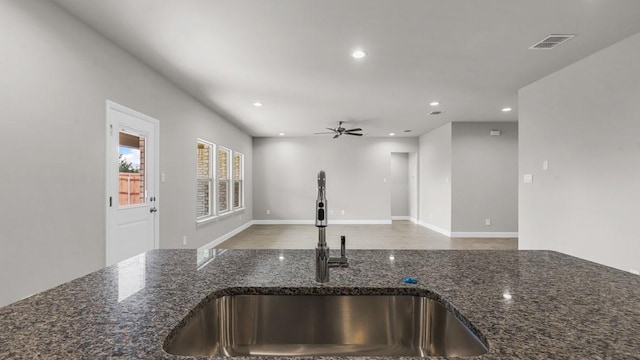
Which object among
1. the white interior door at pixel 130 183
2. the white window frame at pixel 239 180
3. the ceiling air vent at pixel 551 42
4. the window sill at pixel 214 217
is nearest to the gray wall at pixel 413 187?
the white window frame at pixel 239 180

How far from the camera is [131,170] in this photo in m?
3.55

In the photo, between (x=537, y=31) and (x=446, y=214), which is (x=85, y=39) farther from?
(x=446, y=214)

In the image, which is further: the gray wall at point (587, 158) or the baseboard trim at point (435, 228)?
the baseboard trim at point (435, 228)

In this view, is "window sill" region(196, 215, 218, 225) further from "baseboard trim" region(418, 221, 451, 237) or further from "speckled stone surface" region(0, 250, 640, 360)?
"baseboard trim" region(418, 221, 451, 237)

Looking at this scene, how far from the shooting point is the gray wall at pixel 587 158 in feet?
10.1

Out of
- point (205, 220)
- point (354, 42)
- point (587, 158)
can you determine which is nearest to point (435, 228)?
point (587, 158)

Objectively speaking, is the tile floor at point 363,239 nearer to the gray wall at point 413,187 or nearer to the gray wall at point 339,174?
the gray wall at point 339,174

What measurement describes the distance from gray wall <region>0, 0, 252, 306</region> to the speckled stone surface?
60.6 inches

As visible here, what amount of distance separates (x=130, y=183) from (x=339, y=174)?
6.25m

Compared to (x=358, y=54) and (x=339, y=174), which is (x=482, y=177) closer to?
(x=339, y=174)

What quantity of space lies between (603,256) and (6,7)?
216 inches

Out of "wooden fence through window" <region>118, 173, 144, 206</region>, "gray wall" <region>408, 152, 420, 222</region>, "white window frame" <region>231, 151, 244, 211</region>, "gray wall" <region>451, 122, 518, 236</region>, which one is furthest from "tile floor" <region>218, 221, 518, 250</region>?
"wooden fence through window" <region>118, 173, 144, 206</region>

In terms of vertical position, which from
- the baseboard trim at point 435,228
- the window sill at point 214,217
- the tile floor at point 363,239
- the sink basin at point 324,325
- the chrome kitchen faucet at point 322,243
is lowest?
the tile floor at point 363,239

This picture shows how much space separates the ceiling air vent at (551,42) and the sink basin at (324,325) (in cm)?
327
